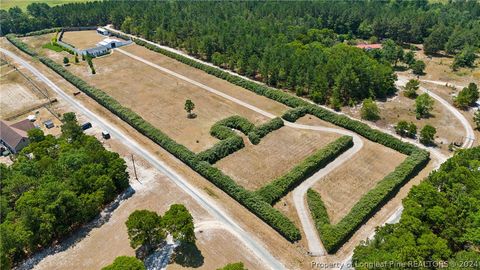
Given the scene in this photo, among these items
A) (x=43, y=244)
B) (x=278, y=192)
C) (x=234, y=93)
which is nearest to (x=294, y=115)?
(x=234, y=93)

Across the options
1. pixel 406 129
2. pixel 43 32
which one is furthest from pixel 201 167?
pixel 43 32

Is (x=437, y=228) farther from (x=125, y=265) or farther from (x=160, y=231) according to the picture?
(x=125, y=265)

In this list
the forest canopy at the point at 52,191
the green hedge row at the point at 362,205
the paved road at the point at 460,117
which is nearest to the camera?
the forest canopy at the point at 52,191

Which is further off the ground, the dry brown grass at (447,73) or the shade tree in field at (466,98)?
the shade tree in field at (466,98)

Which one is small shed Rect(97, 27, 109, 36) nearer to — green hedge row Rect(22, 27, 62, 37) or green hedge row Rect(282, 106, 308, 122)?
green hedge row Rect(22, 27, 62, 37)

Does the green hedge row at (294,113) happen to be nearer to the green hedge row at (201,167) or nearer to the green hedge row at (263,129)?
the green hedge row at (263,129)

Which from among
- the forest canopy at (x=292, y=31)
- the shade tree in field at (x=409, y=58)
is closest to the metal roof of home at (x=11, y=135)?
the forest canopy at (x=292, y=31)

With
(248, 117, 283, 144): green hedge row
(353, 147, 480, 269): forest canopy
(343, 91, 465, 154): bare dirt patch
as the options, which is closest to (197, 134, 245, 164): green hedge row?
(248, 117, 283, 144): green hedge row
